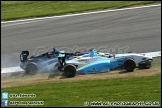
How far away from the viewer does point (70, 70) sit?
51.3 feet

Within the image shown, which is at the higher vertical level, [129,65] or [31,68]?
[129,65]

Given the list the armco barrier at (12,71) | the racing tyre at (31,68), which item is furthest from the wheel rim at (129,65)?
the racing tyre at (31,68)

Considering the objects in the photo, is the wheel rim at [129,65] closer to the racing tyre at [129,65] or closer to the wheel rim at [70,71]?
the racing tyre at [129,65]

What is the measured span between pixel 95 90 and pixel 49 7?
14.5 metres

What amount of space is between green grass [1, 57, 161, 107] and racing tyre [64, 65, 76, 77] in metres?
0.76

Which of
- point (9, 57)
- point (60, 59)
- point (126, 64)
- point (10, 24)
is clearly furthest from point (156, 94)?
point (10, 24)

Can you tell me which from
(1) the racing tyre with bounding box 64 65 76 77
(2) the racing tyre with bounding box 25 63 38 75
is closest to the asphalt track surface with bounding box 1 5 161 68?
(2) the racing tyre with bounding box 25 63 38 75

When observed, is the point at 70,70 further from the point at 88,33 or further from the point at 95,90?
the point at 88,33

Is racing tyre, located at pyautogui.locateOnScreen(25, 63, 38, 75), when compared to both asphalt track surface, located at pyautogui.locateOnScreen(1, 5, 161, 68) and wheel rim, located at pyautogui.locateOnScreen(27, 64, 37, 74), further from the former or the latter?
asphalt track surface, located at pyautogui.locateOnScreen(1, 5, 161, 68)

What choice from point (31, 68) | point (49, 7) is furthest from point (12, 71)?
point (49, 7)

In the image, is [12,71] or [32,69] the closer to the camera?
[32,69]

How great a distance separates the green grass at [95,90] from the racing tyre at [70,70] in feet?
2.48

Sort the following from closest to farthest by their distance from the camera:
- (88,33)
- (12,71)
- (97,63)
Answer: (97,63), (12,71), (88,33)

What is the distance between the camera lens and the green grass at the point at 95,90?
39.5 ft
